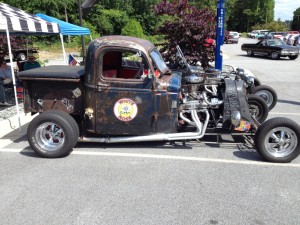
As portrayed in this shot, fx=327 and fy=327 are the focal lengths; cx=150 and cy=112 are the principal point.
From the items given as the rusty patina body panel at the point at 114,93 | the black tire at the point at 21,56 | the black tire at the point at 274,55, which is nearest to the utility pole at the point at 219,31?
the rusty patina body panel at the point at 114,93

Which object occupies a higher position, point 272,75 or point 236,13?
point 236,13

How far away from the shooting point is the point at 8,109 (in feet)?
25.9

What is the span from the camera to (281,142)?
16.0 feet

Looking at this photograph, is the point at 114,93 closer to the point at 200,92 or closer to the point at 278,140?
the point at 200,92

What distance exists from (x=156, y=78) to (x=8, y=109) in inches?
181

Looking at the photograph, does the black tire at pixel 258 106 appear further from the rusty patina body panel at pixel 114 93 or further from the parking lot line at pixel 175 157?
the rusty patina body panel at pixel 114 93

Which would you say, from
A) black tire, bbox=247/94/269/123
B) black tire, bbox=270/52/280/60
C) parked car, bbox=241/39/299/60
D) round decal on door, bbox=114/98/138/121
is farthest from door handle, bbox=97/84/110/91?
black tire, bbox=270/52/280/60

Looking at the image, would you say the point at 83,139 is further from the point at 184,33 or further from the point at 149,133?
the point at 184,33

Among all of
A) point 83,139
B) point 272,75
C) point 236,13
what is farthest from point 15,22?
point 236,13

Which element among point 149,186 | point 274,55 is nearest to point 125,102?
point 149,186

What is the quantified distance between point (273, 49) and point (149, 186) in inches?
844

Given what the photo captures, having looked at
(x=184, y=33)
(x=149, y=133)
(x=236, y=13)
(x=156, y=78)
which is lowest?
(x=149, y=133)

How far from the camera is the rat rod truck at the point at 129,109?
→ 494cm

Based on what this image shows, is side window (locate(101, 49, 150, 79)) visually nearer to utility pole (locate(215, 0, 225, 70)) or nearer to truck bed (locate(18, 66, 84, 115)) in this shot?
truck bed (locate(18, 66, 84, 115))
